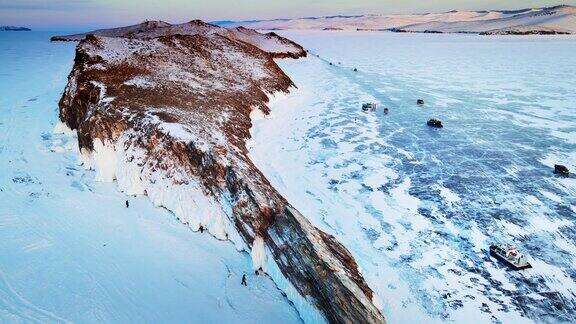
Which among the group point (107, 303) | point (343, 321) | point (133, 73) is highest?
point (133, 73)

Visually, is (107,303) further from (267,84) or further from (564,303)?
(267,84)

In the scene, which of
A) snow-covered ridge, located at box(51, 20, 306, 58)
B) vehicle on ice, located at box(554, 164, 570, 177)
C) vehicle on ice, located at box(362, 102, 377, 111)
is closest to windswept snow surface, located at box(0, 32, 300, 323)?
vehicle on ice, located at box(554, 164, 570, 177)

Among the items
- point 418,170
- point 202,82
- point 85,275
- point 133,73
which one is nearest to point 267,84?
point 202,82

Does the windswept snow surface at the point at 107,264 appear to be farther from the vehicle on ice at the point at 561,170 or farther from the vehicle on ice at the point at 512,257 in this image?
the vehicle on ice at the point at 561,170

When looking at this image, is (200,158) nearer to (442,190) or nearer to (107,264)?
(107,264)

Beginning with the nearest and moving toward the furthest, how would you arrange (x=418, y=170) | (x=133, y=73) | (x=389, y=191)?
(x=389, y=191), (x=418, y=170), (x=133, y=73)

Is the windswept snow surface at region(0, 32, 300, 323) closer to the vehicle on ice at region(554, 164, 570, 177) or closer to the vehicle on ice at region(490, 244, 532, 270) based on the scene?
the vehicle on ice at region(490, 244, 532, 270)

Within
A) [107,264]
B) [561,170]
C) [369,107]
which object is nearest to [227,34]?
[369,107]

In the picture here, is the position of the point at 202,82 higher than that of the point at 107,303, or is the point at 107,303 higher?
the point at 202,82
